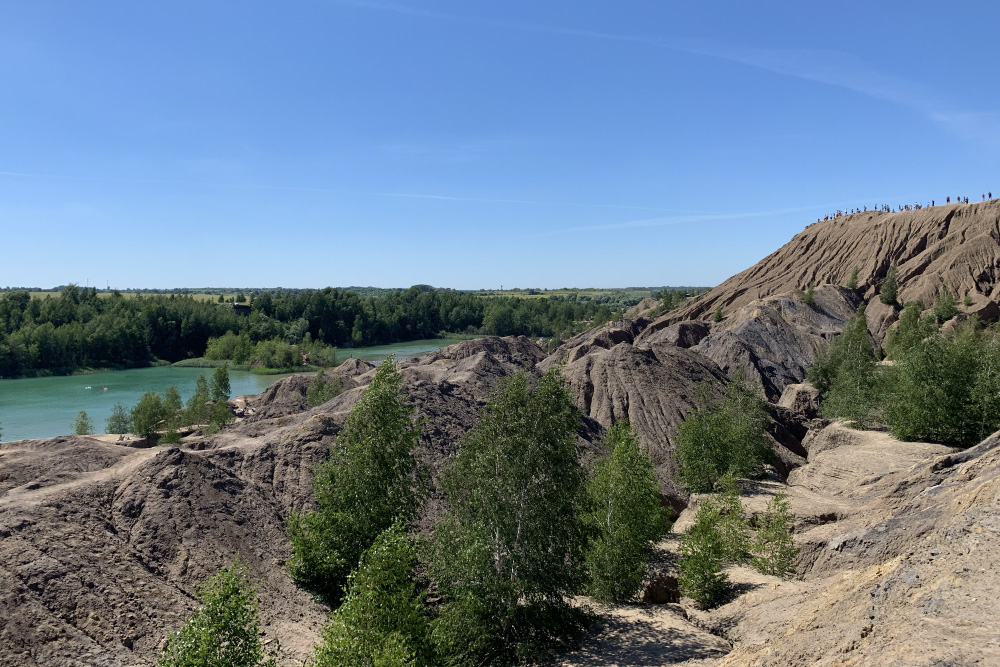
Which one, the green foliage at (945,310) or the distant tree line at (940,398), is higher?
the green foliage at (945,310)

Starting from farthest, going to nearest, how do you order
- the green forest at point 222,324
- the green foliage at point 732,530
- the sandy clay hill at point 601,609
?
the green forest at point 222,324, the green foliage at point 732,530, the sandy clay hill at point 601,609

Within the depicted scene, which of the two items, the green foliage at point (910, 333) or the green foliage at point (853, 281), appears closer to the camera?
the green foliage at point (910, 333)

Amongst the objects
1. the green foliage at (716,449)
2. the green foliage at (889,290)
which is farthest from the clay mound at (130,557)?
the green foliage at (889,290)

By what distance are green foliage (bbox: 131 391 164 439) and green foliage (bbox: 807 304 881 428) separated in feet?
162

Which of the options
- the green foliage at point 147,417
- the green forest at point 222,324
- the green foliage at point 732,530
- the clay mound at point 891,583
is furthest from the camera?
the green forest at point 222,324

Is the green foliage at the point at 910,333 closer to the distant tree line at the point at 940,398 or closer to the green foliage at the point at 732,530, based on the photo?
the distant tree line at the point at 940,398

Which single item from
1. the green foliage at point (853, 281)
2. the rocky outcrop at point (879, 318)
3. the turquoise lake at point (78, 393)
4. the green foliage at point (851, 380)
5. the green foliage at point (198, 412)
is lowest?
the turquoise lake at point (78, 393)

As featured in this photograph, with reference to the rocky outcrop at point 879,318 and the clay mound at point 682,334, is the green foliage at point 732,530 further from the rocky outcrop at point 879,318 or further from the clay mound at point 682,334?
the rocky outcrop at point 879,318

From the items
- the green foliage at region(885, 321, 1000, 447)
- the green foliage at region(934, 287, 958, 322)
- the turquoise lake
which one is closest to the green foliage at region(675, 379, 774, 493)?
the green foliage at region(885, 321, 1000, 447)

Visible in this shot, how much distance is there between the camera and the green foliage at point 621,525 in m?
20.4

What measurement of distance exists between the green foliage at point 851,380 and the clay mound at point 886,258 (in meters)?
34.2

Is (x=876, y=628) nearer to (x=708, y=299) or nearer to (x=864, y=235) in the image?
(x=708, y=299)

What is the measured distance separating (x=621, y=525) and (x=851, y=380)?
100ft

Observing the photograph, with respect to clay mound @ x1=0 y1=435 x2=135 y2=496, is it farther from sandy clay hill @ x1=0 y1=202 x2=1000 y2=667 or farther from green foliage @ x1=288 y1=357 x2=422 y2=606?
green foliage @ x1=288 y1=357 x2=422 y2=606
